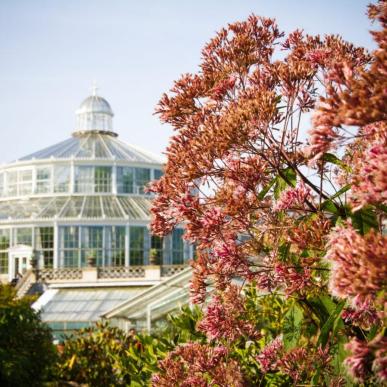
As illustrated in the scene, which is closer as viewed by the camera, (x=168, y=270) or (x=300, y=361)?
(x=300, y=361)

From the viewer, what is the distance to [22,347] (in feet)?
33.8

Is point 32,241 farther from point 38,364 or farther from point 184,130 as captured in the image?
point 184,130

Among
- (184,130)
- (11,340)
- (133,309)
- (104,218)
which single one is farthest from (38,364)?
(104,218)

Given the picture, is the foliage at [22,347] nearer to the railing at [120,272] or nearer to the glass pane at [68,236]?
the railing at [120,272]

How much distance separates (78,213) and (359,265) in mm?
32551

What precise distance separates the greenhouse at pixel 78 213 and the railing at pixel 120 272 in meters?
0.25

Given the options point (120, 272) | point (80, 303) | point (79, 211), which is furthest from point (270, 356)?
point (79, 211)

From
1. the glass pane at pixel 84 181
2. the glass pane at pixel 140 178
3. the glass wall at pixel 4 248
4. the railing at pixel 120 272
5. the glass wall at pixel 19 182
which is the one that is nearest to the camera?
the railing at pixel 120 272

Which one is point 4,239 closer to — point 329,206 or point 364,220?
point 329,206

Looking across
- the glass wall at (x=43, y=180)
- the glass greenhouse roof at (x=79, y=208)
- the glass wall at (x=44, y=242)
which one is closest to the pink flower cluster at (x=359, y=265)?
the glass greenhouse roof at (x=79, y=208)

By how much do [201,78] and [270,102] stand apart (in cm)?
63

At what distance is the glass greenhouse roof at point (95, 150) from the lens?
1465 inches

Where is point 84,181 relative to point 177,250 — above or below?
above

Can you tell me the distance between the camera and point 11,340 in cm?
1023
